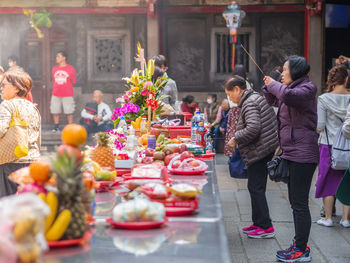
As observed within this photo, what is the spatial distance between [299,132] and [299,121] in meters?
0.10

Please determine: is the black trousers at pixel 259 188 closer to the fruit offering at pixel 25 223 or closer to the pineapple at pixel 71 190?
the pineapple at pixel 71 190

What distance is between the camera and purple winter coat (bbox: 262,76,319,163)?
4.61m

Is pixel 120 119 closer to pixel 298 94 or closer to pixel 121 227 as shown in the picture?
pixel 298 94

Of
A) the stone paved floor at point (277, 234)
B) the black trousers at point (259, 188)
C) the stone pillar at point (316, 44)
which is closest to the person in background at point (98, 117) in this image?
the stone pillar at point (316, 44)

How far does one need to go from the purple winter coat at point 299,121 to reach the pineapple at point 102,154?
1613 mm

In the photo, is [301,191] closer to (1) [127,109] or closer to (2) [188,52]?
(1) [127,109]

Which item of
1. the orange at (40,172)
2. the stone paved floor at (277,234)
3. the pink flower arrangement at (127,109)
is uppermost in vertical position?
the pink flower arrangement at (127,109)

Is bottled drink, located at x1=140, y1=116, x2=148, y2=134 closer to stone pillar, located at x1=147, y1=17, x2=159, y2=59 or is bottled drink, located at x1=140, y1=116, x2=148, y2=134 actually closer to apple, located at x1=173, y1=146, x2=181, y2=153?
apple, located at x1=173, y1=146, x2=181, y2=153

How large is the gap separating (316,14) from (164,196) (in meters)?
12.0

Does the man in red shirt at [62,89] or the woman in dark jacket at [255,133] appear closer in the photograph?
the woman in dark jacket at [255,133]

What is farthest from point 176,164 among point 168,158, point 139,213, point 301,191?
point 139,213

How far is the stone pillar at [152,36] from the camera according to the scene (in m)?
14.3

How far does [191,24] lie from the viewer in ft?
48.7

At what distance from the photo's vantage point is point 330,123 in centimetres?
614
